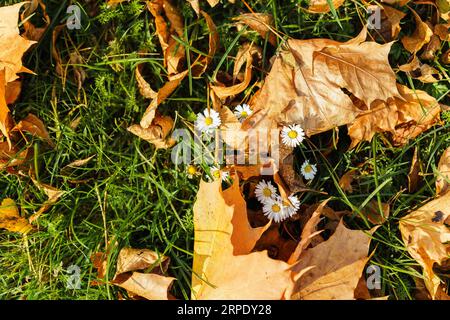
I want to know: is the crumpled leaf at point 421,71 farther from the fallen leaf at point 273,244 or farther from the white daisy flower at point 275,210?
the fallen leaf at point 273,244

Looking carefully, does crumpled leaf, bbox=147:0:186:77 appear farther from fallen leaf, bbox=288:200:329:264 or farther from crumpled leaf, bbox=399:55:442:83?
crumpled leaf, bbox=399:55:442:83

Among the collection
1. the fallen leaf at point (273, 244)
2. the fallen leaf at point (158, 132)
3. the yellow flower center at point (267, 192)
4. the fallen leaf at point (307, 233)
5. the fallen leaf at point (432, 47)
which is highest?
the fallen leaf at point (432, 47)

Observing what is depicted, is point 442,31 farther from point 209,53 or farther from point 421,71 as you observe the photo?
point 209,53

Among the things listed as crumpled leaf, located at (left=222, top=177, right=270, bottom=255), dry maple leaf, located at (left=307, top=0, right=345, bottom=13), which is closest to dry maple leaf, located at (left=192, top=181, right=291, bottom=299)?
crumpled leaf, located at (left=222, top=177, right=270, bottom=255)

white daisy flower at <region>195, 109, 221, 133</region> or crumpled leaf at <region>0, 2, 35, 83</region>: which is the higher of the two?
crumpled leaf at <region>0, 2, 35, 83</region>

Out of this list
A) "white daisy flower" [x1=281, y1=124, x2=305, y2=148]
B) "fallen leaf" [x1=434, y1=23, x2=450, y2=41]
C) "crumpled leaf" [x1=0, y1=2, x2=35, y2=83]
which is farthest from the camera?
"fallen leaf" [x1=434, y1=23, x2=450, y2=41]

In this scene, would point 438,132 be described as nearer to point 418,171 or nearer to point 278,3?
point 418,171

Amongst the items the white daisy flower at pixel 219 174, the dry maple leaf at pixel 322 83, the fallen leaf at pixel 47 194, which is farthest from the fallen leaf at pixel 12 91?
the dry maple leaf at pixel 322 83
